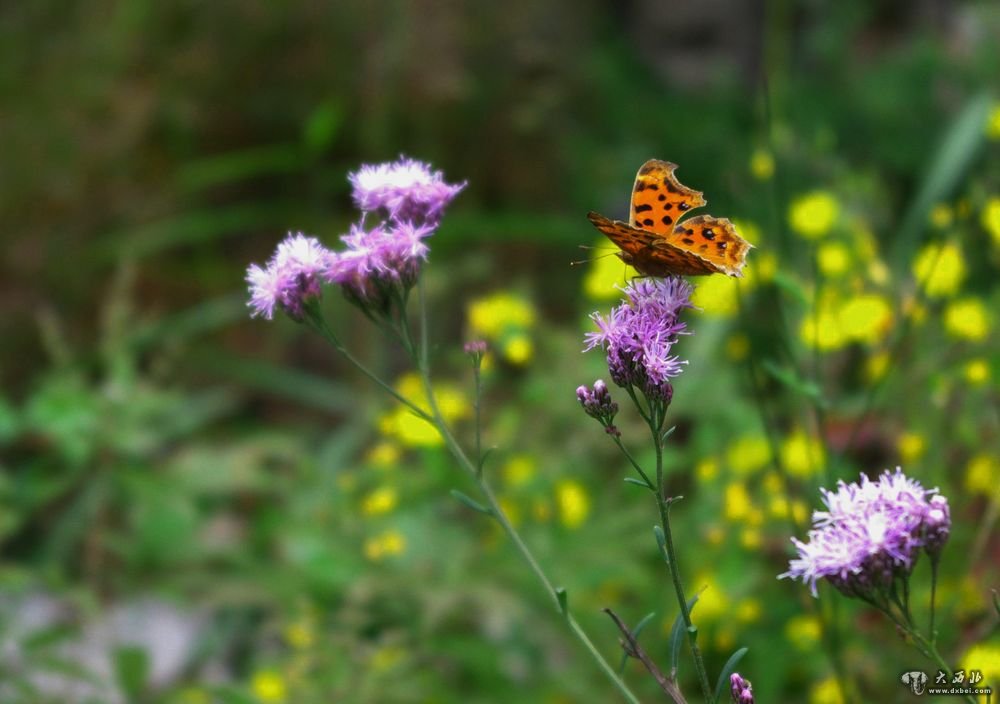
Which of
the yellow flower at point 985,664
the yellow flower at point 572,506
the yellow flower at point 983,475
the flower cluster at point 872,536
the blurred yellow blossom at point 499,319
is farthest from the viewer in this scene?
the blurred yellow blossom at point 499,319

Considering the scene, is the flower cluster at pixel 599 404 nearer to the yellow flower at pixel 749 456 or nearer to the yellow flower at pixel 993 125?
the yellow flower at pixel 749 456

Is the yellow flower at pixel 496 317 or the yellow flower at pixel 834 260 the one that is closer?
the yellow flower at pixel 834 260

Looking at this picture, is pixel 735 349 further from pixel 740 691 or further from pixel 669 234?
pixel 740 691

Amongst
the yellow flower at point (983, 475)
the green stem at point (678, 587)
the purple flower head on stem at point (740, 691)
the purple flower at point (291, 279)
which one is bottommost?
the purple flower head on stem at point (740, 691)

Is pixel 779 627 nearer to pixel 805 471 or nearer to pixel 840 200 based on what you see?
pixel 805 471

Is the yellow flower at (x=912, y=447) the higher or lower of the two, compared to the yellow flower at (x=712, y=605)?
higher

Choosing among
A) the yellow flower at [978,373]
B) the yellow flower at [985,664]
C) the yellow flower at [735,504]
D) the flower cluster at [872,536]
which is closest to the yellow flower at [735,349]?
the yellow flower at [735,504]

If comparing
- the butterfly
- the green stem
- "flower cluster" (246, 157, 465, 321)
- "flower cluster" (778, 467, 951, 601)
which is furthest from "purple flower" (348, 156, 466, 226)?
"flower cluster" (778, 467, 951, 601)
